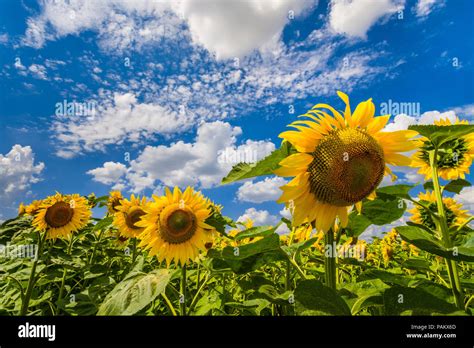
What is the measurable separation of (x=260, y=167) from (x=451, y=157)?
4.80 feet

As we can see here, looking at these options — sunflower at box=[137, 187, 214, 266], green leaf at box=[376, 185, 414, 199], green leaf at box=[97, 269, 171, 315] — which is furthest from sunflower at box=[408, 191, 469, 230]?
green leaf at box=[97, 269, 171, 315]

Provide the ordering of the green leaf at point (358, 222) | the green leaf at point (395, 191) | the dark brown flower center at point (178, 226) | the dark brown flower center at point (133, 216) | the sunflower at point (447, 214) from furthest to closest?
the dark brown flower center at point (133, 216) < the sunflower at point (447, 214) < the dark brown flower center at point (178, 226) < the green leaf at point (358, 222) < the green leaf at point (395, 191)

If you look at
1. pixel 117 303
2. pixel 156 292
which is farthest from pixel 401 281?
pixel 117 303

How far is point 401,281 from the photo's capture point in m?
1.44

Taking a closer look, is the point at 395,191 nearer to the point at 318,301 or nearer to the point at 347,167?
the point at 347,167

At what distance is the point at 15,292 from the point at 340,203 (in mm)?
2951

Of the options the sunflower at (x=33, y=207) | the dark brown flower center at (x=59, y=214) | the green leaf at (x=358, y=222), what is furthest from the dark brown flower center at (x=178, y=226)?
the sunflower at (x=33, y=207)

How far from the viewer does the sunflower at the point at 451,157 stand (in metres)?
1.92

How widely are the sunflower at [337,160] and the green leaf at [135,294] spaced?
0.56 meters

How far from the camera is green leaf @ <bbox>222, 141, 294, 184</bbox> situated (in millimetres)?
1067

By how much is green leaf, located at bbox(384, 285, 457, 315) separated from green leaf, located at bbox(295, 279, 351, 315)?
17 centimetres

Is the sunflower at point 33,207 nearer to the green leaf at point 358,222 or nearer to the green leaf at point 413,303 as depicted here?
the green leaf at point 358,222

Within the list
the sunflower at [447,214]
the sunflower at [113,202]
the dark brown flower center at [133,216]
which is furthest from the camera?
the sunflower at [113,202]

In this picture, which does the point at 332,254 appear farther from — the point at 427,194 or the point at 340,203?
the point at 427,194
